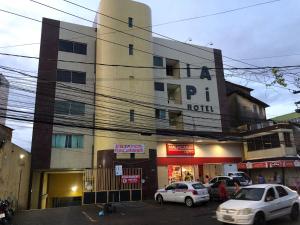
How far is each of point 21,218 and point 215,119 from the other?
26.1m

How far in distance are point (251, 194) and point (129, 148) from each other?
16504mm

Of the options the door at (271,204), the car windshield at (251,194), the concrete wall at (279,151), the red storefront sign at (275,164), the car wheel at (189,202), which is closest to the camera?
the door at (271,204)

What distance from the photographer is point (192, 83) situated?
125ft

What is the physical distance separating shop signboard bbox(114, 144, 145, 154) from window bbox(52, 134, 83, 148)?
15.8 ft

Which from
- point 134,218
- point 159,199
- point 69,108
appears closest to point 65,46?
point 69,108

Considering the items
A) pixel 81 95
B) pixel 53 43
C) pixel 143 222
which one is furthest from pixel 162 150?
pixel 143 222

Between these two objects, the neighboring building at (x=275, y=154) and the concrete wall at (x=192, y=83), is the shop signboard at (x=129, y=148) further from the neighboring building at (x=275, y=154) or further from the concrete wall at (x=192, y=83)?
the neighboring building at (x=275, y=154)

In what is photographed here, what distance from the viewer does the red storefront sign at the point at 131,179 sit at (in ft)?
90.2

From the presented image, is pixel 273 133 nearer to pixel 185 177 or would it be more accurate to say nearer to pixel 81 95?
pixel 185 177

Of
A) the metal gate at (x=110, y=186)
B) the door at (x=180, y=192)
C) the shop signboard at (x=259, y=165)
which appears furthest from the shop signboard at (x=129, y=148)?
the shop signboard at (x=259, y=165)

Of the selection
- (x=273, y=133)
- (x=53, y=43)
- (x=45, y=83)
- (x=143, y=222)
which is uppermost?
(x=53, y=43)

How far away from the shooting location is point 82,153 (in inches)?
1225

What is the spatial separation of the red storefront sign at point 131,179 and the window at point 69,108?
28.0ft

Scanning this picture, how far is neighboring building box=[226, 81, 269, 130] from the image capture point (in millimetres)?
42706
